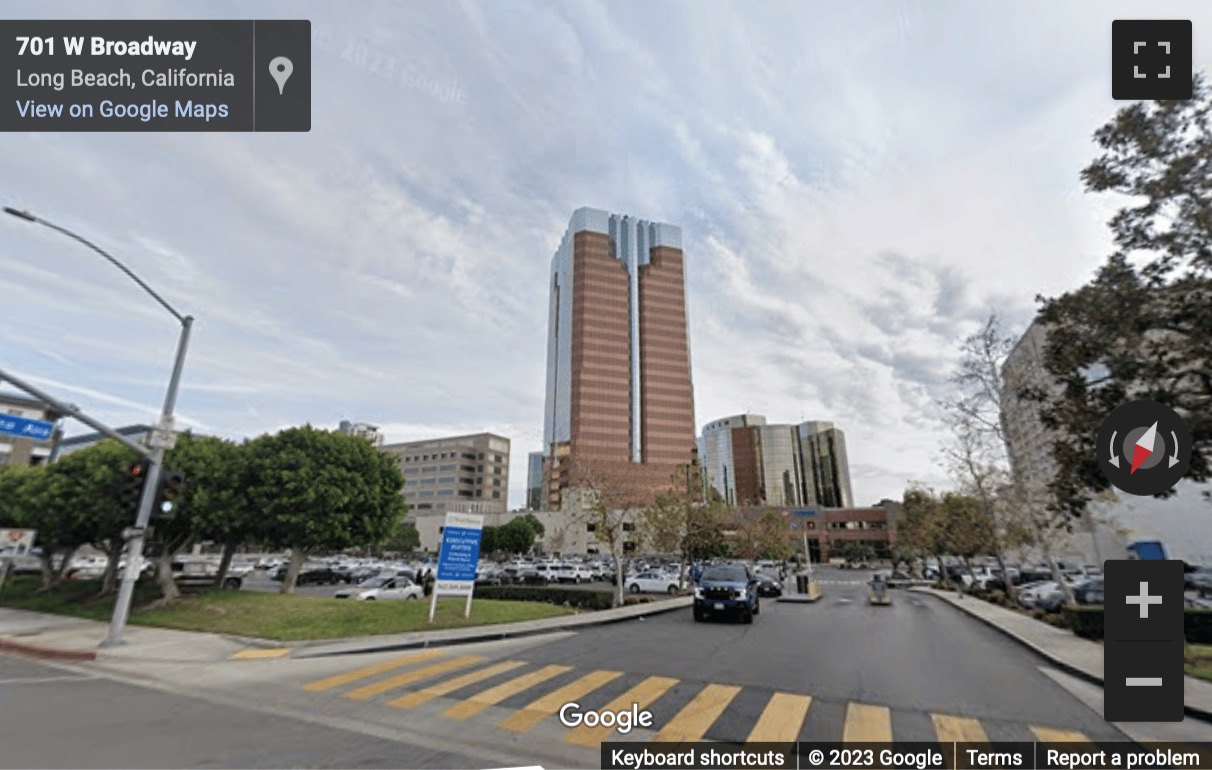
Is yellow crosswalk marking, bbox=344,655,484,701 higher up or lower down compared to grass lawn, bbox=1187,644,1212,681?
higher up

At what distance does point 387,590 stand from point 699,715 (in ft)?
71.6

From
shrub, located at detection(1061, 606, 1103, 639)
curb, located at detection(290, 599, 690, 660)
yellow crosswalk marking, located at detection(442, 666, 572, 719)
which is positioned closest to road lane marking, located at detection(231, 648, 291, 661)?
curb, located at detection(290, 599, 690, 660)

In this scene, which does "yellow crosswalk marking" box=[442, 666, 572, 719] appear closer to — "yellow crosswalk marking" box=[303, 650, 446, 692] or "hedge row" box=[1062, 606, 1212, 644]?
"yellow crosswalk marking" box=[303, 650, 446, 692]

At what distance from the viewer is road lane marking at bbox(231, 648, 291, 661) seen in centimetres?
1202

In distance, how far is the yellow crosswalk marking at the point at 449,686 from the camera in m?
8.27

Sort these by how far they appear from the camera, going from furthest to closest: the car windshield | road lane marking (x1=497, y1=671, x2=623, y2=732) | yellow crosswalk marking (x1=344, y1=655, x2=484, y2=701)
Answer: the car windshield
yellow crosswalk marking (x1=344, y1=655, x2=484, y2=701)
road lane marking (x1=497, y1=671, x2=623, y2=732)

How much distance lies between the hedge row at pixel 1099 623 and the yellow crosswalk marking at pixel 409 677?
17771 mm

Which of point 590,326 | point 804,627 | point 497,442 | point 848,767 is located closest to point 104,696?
point 848,767

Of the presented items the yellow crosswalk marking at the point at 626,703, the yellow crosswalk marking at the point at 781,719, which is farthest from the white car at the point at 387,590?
the yellow crosswalk marking at the point at 781,719

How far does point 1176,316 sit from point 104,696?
2130cm

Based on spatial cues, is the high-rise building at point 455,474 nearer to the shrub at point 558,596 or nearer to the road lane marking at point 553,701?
the shrub at point 558,596

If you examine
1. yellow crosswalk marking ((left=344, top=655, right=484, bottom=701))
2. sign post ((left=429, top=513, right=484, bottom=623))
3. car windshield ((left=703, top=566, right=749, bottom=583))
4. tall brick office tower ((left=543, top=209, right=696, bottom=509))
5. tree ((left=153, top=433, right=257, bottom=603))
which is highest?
tall brick office tower ((left=543, top=209, right=696, bottom=509))

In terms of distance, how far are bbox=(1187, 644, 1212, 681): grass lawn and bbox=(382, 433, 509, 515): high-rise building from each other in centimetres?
11917

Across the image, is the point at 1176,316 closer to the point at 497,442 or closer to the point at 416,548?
the point at 416,548
